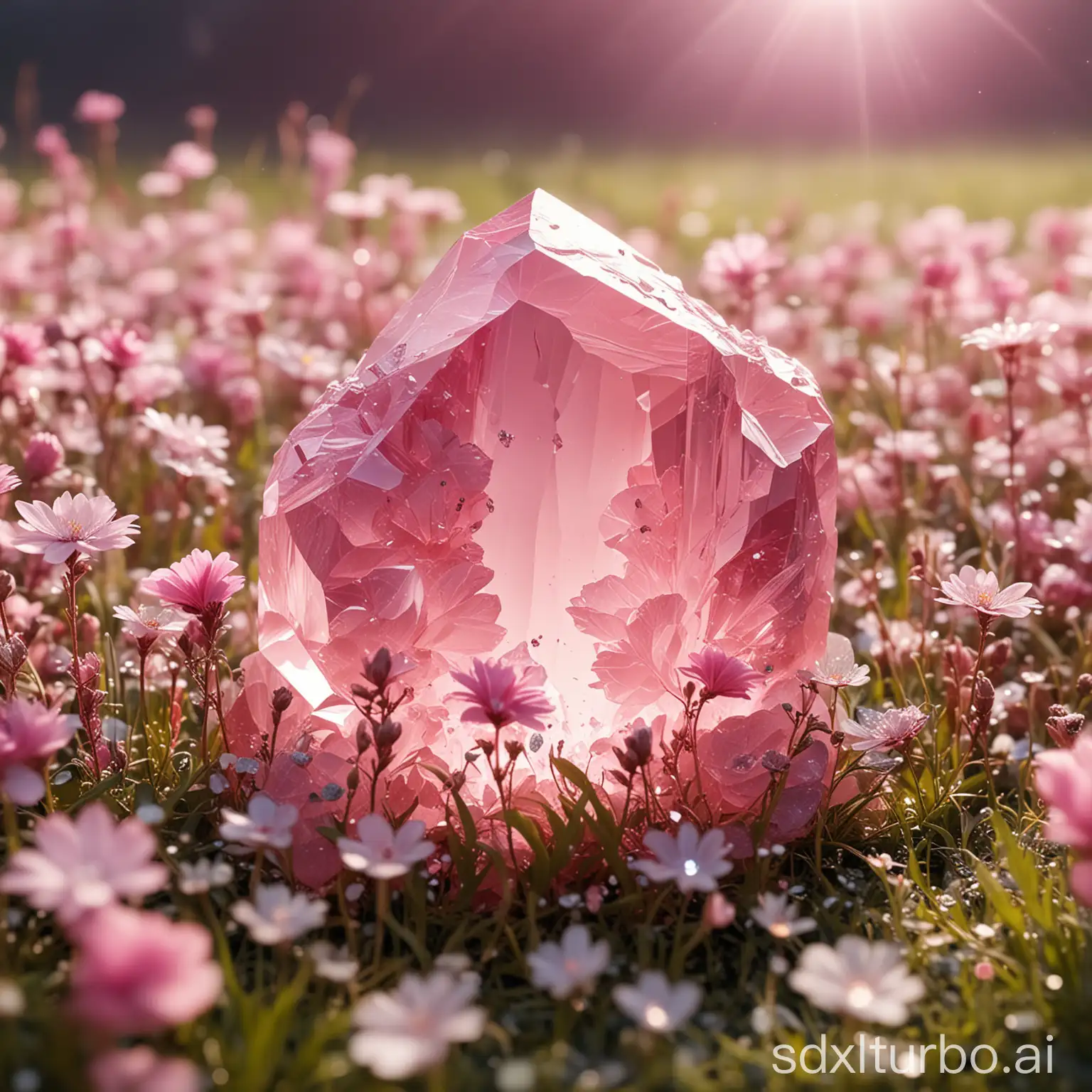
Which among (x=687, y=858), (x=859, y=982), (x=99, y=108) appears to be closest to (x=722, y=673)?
(x=687, y=858)

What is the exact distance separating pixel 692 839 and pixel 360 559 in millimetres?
616

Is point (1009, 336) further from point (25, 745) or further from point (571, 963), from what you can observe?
point (25, 745)

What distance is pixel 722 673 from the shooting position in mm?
1640

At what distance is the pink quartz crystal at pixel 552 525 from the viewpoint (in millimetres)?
1782

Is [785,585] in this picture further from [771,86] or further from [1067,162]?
[771,86]

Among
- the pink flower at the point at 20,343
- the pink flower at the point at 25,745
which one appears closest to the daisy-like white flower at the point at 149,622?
the pink flower at the point at 25,745

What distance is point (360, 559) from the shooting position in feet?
5.92

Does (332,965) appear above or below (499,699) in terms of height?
below

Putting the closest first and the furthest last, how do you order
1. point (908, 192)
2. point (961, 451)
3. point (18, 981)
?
point (18, 981)
point (961, 451)
point (908, 192)

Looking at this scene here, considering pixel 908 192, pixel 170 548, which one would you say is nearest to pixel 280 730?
pixel 170 548

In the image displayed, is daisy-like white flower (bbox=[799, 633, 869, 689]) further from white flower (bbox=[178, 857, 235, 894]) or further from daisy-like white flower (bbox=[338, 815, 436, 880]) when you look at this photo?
white flower (bbox=[178, 857, 235, 894])

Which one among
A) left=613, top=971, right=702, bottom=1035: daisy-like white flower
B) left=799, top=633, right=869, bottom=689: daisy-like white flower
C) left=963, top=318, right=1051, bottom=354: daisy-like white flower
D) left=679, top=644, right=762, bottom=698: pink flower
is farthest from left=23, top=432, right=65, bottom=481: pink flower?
left=963, top=318, right=1051, bottom=354: daisy-like white flower

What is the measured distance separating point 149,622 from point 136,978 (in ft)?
2.98

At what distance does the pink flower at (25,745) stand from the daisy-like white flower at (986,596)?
1.16 meters
